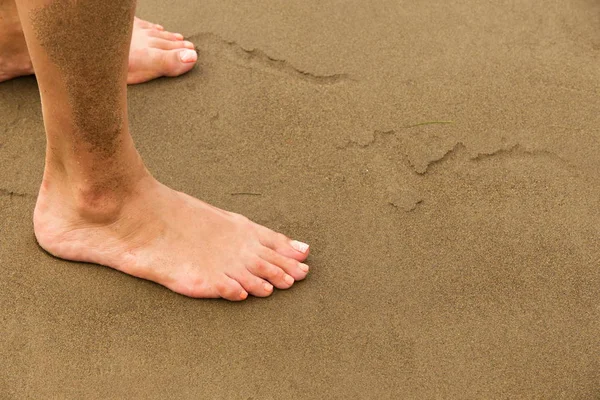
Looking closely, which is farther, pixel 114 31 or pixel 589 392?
pixel 589 392

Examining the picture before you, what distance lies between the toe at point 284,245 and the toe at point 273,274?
2.1 inches

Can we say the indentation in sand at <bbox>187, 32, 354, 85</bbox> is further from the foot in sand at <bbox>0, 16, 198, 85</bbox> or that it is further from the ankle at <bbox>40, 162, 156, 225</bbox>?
the ankle at <bbox>40, 162, 156, 225</bbox>

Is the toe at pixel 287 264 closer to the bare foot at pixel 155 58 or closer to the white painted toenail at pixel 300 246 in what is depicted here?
the white painted toenail at pixel 300 246

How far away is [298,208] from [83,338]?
0.58m

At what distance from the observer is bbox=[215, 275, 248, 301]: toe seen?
5.12ft

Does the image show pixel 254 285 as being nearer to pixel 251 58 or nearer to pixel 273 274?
pixel 273 274

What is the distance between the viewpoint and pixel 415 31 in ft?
7.15

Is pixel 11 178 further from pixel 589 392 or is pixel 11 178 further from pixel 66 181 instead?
pixel 589 392

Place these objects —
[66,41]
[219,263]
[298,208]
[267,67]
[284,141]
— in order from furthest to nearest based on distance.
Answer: [267,67], [284,141], [298,208], [219,263], [66,41]

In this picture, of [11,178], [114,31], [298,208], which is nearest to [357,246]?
[298,208]

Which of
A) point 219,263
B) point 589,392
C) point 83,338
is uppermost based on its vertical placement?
point 589,392

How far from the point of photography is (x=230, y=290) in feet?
5.12

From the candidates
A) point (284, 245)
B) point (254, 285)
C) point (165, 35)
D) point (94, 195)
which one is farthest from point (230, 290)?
point (165, 35)

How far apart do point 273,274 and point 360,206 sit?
11.9 inches
